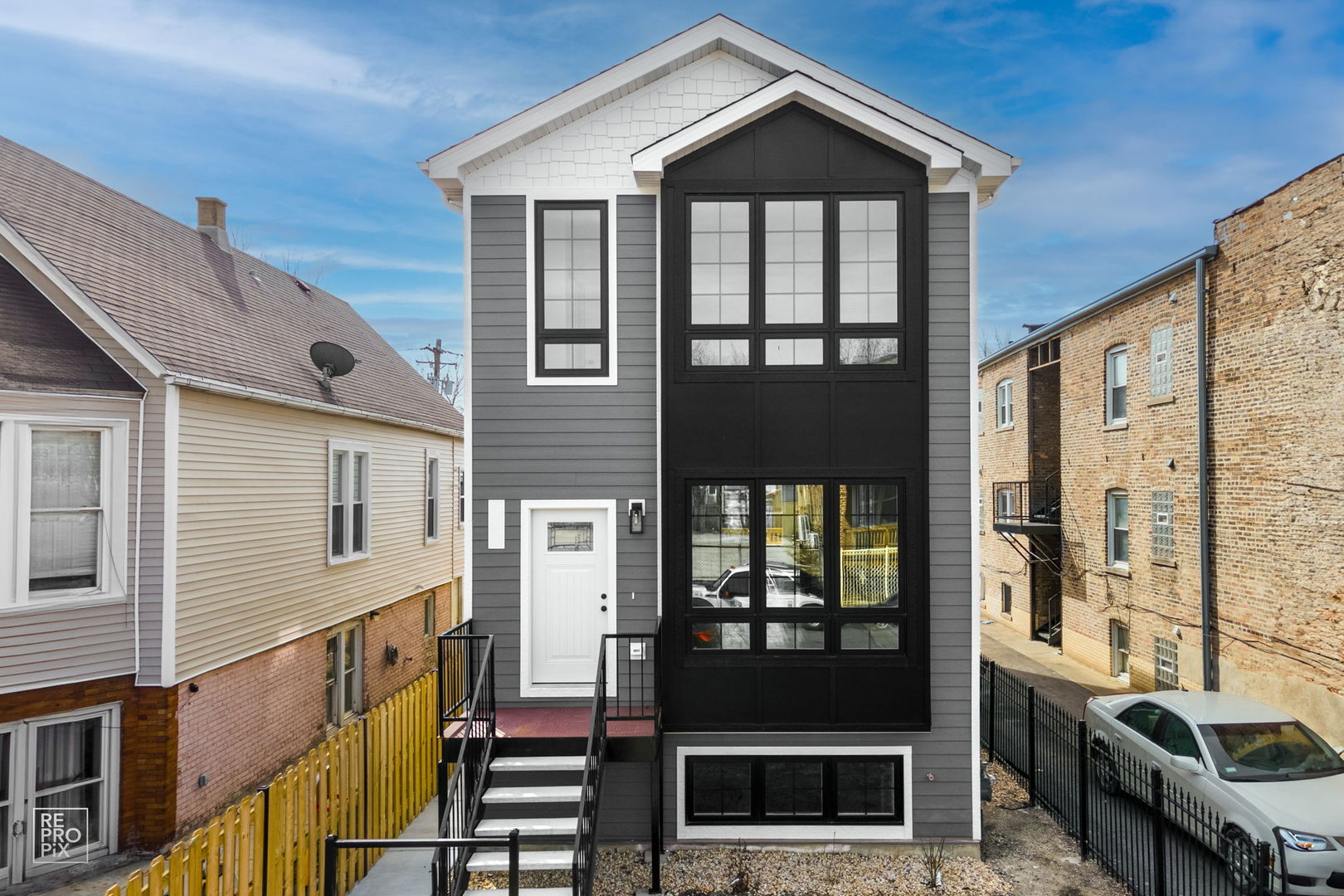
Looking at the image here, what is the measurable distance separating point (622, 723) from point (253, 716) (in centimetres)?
608

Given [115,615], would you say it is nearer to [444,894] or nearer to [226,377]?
[226,377]

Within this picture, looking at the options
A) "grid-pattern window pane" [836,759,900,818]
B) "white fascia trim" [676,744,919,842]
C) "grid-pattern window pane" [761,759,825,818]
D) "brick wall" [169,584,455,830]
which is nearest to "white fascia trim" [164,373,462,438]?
"brick wall" [169,584,455,830]

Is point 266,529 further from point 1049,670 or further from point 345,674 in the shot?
point 1049,670

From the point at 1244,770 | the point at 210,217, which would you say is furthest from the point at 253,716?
the point at 1244,770

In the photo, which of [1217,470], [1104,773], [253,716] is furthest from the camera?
[1217,470]

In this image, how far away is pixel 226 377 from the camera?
948 cm

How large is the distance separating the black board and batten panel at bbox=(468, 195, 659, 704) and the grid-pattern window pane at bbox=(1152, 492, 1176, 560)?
10.5m

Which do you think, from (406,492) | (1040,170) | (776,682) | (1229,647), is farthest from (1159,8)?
(1040,170)

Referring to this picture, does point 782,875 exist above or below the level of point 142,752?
Answer: below

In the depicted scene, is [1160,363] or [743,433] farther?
[1160,363]

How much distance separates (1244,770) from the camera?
7082 mm

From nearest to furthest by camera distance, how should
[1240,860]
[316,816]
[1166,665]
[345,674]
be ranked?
[1240,860] → [316,816] → [345,674] → [1166,665]

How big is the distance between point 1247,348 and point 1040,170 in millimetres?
34942

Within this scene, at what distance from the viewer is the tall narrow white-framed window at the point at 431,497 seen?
52.2ft
